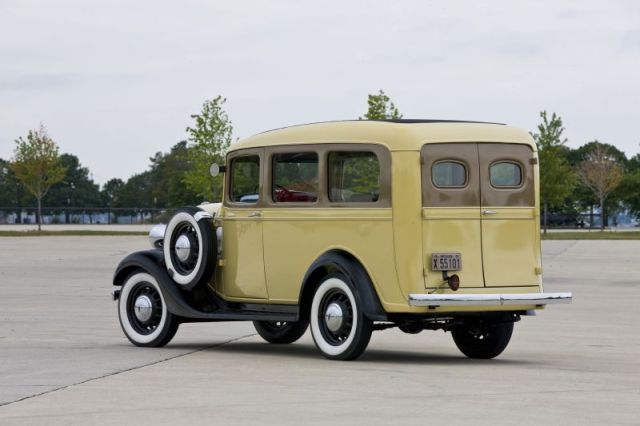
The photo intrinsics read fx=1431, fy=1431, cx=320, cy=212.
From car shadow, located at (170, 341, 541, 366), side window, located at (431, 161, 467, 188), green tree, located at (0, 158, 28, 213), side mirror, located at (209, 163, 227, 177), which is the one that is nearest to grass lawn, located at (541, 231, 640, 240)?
car shadow, located at (170, 341, 541, 366)

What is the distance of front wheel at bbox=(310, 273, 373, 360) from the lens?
11.7 meters

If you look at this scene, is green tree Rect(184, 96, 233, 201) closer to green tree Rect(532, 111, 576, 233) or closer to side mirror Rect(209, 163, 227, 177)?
green tree Rect(532, 111, 576, 233)

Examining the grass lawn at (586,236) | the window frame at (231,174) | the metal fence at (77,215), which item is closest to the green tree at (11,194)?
the metal fence at (77,215)

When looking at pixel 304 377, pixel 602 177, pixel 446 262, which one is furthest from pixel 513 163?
pixel 602 177

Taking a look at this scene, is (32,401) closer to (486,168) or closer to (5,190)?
(486,168)

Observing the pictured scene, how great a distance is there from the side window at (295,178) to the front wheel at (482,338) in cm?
181

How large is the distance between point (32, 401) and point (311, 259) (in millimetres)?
3779

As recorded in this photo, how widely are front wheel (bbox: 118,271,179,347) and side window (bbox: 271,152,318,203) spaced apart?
1501 mm

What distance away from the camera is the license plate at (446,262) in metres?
11.7

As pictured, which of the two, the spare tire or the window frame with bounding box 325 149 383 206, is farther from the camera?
the spare tire

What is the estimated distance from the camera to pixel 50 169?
7962cm

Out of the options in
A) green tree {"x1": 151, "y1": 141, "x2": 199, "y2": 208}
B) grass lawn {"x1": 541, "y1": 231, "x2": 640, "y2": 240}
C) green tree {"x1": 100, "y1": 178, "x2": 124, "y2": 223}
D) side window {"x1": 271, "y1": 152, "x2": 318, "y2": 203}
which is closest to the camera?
side window {"x1": 271, "y1": 152, "x2": 318, "y2": 203}

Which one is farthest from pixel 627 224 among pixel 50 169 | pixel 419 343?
pixel 419 343

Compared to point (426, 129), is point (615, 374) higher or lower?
lower
